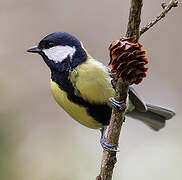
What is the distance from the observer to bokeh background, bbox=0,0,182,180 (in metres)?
2.23

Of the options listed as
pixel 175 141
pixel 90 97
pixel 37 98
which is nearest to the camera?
pixel 90 97

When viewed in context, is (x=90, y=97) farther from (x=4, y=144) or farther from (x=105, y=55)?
(x=105, y=55)

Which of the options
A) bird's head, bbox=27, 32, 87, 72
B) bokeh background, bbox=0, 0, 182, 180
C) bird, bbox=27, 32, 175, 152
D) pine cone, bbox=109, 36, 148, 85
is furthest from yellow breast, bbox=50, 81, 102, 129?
pine cone, bbox=109, 36, 148, 85

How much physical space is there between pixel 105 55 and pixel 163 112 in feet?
4.15

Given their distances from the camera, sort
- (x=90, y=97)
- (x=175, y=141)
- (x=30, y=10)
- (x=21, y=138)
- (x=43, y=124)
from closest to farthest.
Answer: (x=90, y=97), (x=21, y=138), (x=175, y=141), (x=43, y=124), (x=30, y=10)

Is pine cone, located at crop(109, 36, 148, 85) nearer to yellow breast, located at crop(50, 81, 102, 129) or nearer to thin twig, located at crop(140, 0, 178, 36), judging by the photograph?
thin twig, located at crop(140, 0, 178, 36)

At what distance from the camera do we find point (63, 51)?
1922 mm

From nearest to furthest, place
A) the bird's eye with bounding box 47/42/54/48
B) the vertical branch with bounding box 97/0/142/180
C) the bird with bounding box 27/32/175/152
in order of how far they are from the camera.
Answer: the vertical branch with bounding box 97/0/142/180, the bird with bounding box 27/32/175/152, the bird's eye with bounding box 47/42/54/48

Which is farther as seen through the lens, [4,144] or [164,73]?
[164,73]

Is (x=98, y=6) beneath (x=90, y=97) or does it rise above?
above

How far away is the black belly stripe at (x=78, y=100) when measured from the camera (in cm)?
182

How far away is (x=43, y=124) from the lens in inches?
117

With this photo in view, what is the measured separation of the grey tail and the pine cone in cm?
131

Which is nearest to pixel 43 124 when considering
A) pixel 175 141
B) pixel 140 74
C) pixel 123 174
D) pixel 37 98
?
pixel 37 98
